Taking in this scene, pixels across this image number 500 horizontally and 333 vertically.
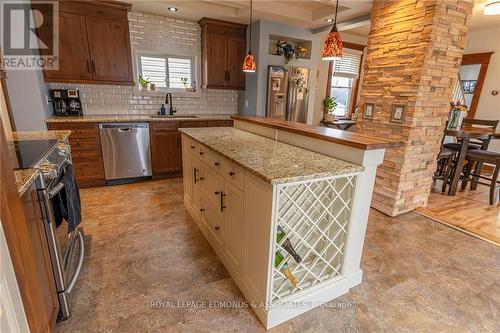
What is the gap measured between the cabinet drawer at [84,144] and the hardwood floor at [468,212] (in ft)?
14.1

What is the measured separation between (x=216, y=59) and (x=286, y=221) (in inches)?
137

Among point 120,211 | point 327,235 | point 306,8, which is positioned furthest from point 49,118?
point 306,8

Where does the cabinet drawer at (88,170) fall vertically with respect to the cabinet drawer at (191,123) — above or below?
below

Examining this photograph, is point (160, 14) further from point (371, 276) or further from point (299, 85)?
point (371, 276)

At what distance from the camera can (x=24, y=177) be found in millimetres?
1189

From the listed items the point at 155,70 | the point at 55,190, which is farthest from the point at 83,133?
the point at 55,190

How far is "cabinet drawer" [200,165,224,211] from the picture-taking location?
2010mm

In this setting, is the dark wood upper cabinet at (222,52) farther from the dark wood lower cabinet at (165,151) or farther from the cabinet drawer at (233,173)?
the cabinet drawer at (233,173)

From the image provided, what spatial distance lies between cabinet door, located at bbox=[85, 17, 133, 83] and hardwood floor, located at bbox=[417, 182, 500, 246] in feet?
14.6

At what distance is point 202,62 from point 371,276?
396cm

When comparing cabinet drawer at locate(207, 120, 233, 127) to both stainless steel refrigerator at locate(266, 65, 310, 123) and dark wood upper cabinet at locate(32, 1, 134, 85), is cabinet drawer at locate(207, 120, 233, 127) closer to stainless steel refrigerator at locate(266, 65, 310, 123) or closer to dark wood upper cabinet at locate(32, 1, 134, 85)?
stainless steel refrigerator at locate(266, 65, 310, 123)

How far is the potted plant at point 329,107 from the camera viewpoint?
5.65m

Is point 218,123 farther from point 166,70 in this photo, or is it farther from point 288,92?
point 288,92

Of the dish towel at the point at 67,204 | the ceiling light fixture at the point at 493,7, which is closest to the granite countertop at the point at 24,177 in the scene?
the dish towel at the point at 67,204
